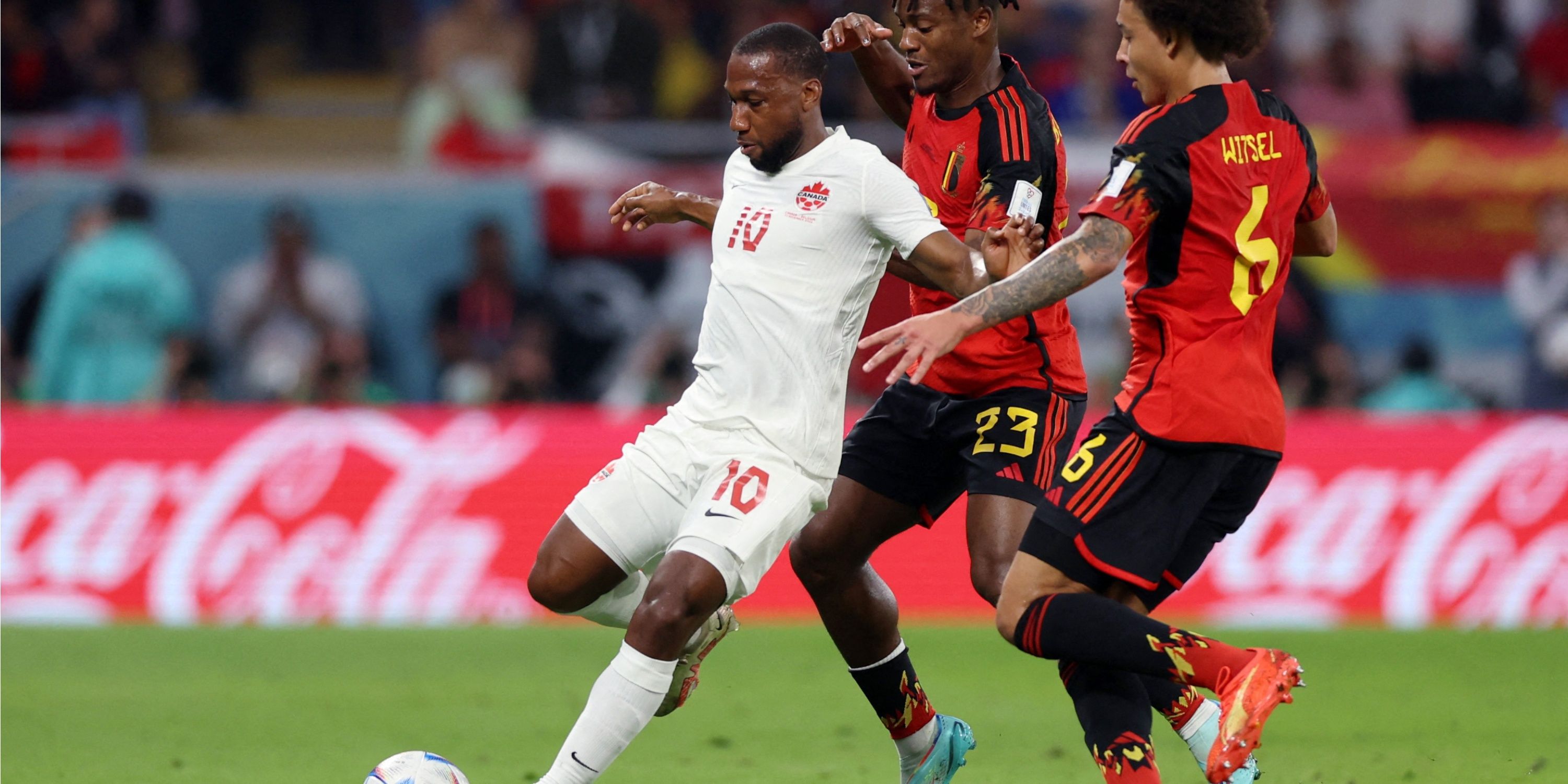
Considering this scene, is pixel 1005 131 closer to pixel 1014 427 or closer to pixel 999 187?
pixel 999 187

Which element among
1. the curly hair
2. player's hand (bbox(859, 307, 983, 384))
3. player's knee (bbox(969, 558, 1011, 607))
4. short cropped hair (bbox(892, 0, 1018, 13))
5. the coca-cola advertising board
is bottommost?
the coca-cola advertising board

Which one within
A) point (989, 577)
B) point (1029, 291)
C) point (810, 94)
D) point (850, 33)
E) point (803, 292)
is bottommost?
point (989, 577)

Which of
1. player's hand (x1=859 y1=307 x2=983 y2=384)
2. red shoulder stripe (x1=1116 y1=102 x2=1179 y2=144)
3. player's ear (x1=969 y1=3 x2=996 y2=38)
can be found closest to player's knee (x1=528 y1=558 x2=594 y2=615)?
player's hand (x1=859 y1=307 x2=983 y2=384)

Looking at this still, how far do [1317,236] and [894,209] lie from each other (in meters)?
1.25

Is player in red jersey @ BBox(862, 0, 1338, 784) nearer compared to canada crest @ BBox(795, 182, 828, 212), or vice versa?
player in red jersey @ BBox(862, 0, 1338, 784)

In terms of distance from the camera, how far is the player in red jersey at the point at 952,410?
5824 mm

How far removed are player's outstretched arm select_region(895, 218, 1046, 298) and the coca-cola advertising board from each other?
19.1ft

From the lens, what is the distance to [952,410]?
19.8 feet

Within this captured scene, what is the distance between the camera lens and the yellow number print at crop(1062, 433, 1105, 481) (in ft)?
16.2

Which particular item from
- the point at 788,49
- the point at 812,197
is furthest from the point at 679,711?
the point at 788,49

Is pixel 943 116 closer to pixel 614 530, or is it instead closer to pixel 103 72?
pixel 614 530

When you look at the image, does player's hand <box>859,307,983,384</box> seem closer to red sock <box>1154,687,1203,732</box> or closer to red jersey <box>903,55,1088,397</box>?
red jersey <box>903,55,1088,397</box>

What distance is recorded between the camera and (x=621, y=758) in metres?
6.93

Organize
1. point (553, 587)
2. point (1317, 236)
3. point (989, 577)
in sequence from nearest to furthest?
point (1317, 236), point (553, 587), point (989, 577)
